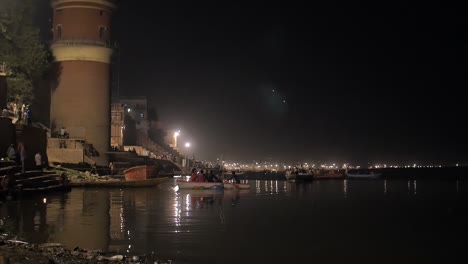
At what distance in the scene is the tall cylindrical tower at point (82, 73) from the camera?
59031 mm

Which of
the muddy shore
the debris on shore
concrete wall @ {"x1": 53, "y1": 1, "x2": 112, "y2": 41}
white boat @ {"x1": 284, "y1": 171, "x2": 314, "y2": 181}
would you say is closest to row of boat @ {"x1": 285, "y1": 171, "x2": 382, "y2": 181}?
white boat @ {"x1": 284, "y1": 171, "x2": 314, "y2": 181}

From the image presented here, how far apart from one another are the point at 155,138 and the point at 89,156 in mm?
62106

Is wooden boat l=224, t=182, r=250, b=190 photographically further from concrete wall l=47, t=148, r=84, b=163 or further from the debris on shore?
concrete wall l=47, t=148, r=84, b=163

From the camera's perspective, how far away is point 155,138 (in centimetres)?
11838

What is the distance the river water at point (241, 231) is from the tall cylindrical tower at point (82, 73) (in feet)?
96.3

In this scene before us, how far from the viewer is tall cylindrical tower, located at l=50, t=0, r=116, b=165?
59.0 meters

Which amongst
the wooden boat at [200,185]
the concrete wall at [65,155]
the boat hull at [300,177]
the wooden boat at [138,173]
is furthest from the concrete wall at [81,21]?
the boat hull at [300,177]

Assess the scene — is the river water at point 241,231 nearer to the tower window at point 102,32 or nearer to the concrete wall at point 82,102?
the concrete wall at point 82,102

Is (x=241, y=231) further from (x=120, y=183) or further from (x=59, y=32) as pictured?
(x=59, y=32)

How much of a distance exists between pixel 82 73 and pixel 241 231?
142 ft

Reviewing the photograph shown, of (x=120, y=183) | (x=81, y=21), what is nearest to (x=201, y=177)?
(x=120, y=183)

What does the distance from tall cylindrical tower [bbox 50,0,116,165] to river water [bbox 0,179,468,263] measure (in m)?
29.4

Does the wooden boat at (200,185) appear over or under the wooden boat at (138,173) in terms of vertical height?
under

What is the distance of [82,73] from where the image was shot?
5928cm
